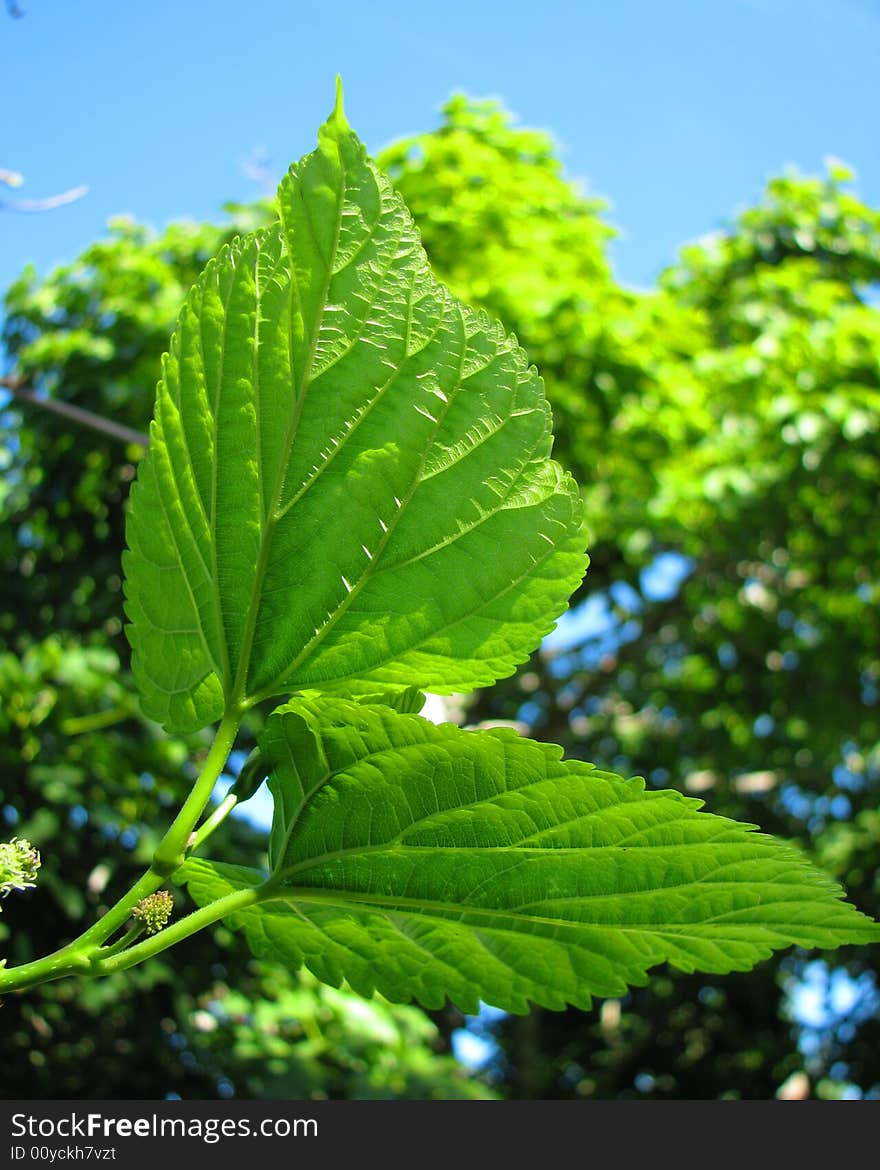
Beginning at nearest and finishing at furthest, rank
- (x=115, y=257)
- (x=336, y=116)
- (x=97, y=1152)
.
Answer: (x=336, y=116) < (x=97, y=1152) < (x=115, y=257)

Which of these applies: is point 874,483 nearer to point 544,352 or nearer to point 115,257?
point 544,352

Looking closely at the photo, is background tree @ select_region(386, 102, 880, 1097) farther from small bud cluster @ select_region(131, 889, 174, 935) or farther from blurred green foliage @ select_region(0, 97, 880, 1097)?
small bud cluster @ select_region(131, 889, 174, 935)

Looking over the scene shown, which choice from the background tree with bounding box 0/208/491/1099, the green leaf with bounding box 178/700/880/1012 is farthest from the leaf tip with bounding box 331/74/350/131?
the background tree with bounding box 0/208/491/1099

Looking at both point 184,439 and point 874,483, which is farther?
point 874,483

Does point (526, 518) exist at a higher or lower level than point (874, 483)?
lower

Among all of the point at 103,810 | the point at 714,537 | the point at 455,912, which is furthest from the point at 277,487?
the point at 714,537

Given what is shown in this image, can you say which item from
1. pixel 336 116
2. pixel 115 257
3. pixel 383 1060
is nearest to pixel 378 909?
pixel 336 116

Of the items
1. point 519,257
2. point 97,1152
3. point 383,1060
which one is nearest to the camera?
point 97,1152
